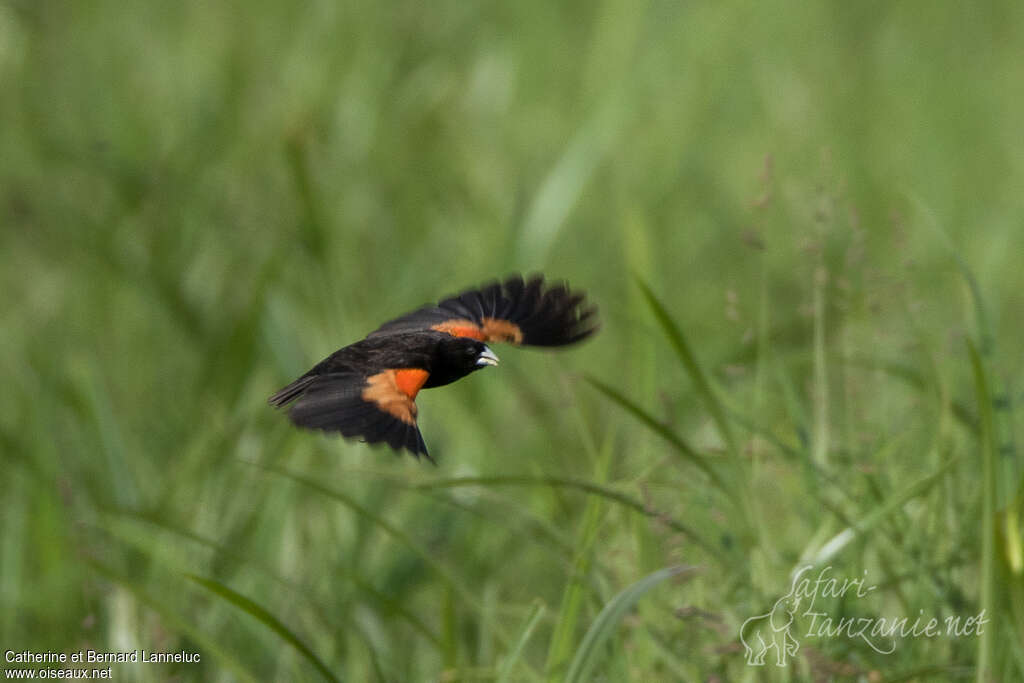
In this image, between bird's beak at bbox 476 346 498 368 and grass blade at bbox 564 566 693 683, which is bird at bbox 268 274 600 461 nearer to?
bird's beak at bbox 476 346 498 368

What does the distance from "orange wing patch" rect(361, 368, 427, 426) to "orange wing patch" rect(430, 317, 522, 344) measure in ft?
1.30

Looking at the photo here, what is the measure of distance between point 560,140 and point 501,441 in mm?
2015

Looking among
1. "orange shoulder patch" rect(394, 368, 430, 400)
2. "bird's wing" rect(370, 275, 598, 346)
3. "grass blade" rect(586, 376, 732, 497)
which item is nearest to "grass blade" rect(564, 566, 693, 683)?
"grass blade" rect(586, 376, 732, 497)

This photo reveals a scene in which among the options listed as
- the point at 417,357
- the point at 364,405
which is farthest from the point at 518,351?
the point at 364,405

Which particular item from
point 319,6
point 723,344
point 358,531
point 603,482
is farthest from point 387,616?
point 319,6

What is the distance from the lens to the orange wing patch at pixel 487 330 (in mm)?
2381

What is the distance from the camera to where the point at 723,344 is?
157 inches

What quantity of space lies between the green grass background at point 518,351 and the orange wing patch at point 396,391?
170 millimetres

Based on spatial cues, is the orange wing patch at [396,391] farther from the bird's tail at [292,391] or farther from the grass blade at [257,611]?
the grass blade at [257,611]

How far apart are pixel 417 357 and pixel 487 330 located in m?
0.45

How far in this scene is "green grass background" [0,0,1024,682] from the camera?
212 centimetres

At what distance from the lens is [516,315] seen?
8.13 feet

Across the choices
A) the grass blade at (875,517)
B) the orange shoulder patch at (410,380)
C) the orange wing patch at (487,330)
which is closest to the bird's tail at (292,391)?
the orange shoulder patch at (410,380)

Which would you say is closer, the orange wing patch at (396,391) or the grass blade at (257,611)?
the grass blade at (257,611)
